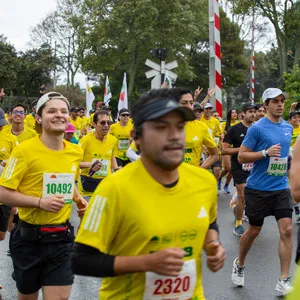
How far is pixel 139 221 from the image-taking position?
260 centimetres

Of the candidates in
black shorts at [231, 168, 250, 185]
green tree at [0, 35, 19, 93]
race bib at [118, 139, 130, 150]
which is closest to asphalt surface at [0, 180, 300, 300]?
black shorts at [231, 168, 250, 185]

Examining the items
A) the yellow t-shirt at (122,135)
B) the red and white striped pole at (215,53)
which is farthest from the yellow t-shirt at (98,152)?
the yellow t-shirt at (122,135)

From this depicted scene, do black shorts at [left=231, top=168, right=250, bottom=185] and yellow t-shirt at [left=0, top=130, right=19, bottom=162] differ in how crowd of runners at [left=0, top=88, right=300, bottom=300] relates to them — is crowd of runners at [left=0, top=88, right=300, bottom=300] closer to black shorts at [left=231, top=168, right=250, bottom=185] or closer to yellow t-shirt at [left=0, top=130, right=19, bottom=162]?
yellow t-shirt at [left=0, top=130, right=19, bottom=162]

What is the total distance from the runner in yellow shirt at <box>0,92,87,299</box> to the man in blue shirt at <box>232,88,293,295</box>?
7.79 feet

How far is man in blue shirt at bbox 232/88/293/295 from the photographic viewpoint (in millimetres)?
6184

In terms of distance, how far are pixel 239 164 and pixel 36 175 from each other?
5238 mm

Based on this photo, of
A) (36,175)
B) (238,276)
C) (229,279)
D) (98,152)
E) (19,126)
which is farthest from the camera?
(19,126)

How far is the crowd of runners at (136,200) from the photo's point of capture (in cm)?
260

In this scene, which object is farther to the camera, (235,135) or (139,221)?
(235,135)

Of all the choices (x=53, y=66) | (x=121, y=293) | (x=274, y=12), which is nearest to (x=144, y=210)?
(x=121, y=293)

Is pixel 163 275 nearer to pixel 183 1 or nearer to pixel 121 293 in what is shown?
pixel 121 293

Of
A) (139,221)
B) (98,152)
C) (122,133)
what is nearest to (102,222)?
(139,221)

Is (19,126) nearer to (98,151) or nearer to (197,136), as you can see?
(98,151)

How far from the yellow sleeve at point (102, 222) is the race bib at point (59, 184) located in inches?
70.4
